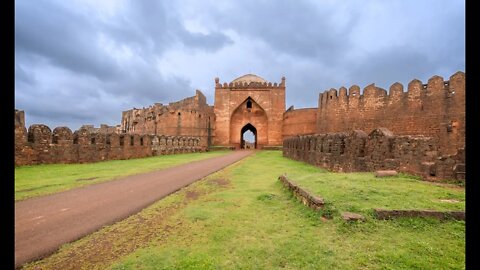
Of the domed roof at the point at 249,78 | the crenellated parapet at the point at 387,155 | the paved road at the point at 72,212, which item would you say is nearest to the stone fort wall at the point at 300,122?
the domed roof at the point at 249,78

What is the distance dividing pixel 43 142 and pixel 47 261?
12.9 m

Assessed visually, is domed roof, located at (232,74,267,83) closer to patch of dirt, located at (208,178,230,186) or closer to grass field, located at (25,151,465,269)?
patch of dirt, located at (208,178,230,186)

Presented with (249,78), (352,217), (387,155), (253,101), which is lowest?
(352,217)

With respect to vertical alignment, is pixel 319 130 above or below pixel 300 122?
below

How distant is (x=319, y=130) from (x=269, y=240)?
27780 millimetres

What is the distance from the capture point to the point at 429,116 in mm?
16797

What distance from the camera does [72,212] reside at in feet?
16.1

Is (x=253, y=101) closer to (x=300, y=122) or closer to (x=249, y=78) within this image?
(x=249, y=78)

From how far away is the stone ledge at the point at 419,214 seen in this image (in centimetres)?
388

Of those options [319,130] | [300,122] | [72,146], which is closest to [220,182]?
[72,146]

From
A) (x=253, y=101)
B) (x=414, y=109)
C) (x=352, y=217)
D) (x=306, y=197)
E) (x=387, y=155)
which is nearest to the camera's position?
(x=352, y=217)

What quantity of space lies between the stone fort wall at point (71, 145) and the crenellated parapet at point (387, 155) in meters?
12.7

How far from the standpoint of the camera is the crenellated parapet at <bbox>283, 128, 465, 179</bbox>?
7.07m

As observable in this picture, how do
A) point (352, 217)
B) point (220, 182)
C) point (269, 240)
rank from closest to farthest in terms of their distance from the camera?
point (269, 240)
point (352, 217)
point (220, 182)
